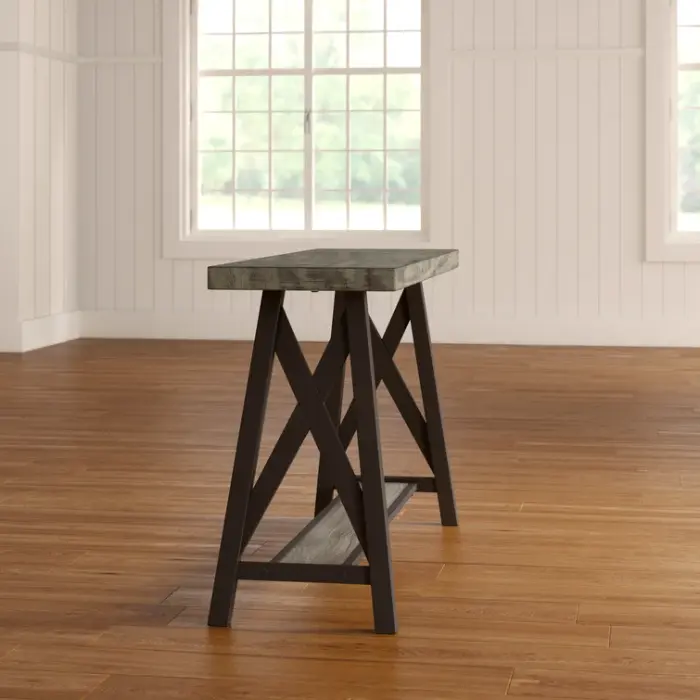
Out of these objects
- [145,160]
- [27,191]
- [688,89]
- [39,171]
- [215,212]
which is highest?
[688,89]

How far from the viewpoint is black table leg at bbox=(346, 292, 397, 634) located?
294 centimetres

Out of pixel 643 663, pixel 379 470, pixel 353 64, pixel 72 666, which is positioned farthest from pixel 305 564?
pixel 353 64

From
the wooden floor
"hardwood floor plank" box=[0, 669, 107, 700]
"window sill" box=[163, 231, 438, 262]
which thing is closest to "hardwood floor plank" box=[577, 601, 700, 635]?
the wooden floor

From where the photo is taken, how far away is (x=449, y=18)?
9.45 m

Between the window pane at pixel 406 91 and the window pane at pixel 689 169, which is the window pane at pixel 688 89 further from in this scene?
the window pane at pixel 406 91

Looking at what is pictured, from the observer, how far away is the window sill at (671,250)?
9.34 m

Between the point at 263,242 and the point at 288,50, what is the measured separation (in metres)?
1.39

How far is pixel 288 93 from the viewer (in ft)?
32.6

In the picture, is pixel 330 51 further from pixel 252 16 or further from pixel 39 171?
pixel 39 171

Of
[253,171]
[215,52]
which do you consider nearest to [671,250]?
[253,171]

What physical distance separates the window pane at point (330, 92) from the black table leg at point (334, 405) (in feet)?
20.9

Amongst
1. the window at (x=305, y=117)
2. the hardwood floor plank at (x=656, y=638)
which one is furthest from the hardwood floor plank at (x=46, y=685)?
the window at (x=305, y=117)

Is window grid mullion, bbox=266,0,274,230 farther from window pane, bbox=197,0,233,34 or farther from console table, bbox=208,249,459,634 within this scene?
console table, bbox=208,249,459,634

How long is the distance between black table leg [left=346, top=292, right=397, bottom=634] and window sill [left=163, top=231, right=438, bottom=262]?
678 centimetres
